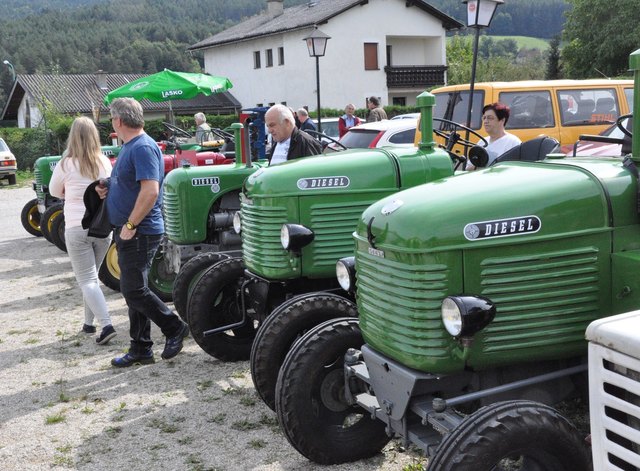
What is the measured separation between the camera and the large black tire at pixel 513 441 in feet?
8.56

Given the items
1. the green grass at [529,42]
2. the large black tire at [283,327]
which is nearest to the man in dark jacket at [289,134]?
the large black tire at [283,327]

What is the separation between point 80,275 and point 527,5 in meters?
131

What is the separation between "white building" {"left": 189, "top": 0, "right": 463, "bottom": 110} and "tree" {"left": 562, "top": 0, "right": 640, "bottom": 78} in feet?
18.5

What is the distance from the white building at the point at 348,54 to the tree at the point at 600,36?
18.5 ft

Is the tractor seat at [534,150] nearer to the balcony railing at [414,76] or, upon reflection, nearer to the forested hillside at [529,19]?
the balcony railing at [414,76]

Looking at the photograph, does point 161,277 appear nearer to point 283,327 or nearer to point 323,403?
point 283,327

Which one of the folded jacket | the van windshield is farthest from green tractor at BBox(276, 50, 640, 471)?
the van windshield

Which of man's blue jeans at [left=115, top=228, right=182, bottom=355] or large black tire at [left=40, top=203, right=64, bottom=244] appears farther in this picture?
large black tire at [left=40, top=203, right=64, bottom=244]

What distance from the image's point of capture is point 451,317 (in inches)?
111

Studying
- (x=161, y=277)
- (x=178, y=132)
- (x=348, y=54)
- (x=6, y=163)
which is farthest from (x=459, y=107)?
(x=348, y=54)

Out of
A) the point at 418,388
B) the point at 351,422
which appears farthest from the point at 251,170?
the point at 418,388

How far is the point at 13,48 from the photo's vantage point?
78.1 metres

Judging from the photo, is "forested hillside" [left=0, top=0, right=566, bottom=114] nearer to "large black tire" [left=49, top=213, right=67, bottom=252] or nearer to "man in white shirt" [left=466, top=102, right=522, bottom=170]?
"large black tire" [left=49, top=213, right=67, bottom=252]

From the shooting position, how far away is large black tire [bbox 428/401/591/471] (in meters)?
2.61
